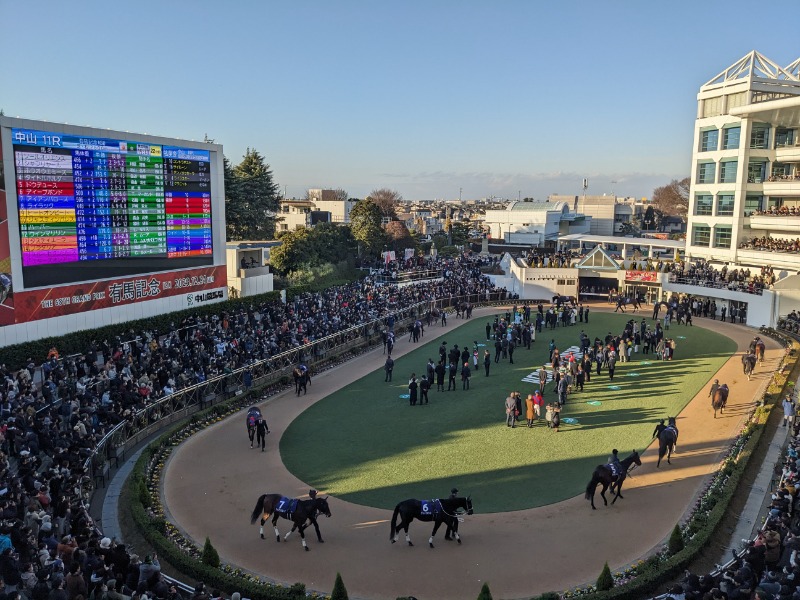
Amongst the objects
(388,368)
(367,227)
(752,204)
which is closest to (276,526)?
(388,368)

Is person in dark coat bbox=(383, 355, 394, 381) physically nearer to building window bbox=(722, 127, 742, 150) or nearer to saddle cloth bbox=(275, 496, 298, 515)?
saddle cloth bbox=(275, 496, 298, 515)

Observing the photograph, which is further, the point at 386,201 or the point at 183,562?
the point at 386,201

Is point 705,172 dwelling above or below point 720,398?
above

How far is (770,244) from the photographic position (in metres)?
40.7

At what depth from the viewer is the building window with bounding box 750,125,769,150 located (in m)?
43.0

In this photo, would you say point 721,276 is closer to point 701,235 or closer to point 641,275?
point 641,275

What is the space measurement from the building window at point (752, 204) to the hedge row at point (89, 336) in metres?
34.8

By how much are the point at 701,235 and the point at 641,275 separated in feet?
22.9

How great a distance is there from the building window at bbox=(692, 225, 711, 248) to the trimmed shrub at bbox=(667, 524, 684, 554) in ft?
129

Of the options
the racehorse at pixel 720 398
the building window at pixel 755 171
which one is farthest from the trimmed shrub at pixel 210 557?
the building window at pixel 755 171

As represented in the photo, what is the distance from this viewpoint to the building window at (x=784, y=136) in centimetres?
4325

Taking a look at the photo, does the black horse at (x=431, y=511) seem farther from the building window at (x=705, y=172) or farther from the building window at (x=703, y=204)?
the building window at (x=705, y=172)

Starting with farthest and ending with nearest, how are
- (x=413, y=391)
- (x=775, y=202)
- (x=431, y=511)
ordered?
(x=775, y=202) < (x=413, y=391) < (x=431, y=511)

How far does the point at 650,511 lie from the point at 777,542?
12.5ft
